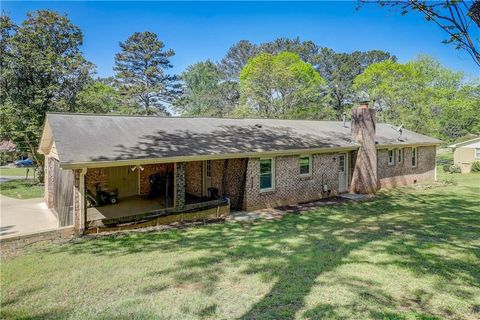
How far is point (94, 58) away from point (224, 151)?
57.1 ft

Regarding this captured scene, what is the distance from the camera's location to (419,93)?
110ft

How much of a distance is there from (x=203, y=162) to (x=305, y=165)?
4.68 m

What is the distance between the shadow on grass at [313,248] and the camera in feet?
16.5

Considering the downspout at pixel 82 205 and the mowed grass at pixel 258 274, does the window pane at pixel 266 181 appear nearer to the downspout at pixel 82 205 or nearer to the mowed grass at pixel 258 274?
the mowed grass at pixel 258 274

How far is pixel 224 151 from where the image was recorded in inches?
452

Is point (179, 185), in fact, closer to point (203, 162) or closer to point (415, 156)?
point (203, 162)

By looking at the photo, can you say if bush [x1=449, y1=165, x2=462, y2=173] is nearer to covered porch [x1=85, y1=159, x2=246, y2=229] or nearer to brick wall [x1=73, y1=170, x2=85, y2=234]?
covered porch [x1=85, y1=159, x2=246, y2=229]

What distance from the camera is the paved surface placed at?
975 centimetres

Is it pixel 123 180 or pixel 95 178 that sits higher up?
pixel 95 178

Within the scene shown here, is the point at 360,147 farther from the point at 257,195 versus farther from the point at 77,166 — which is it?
the point at 77,166

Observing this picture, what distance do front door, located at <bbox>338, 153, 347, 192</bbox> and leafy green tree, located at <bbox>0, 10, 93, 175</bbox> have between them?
18010mm

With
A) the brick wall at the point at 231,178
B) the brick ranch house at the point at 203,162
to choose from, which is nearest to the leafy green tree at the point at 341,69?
the brick ranch house at the point at 203,162

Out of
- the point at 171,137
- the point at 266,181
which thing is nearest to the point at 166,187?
the point at 171,137

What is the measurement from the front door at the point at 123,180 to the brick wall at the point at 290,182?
19.2 ft
